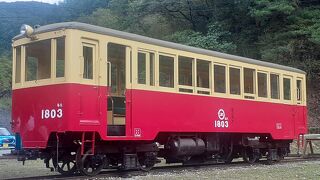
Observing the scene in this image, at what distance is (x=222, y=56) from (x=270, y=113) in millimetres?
3253

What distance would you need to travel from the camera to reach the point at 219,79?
1591cm

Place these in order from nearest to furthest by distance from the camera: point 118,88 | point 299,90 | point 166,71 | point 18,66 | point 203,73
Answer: point 118,88 → point 18,66 → point 166,71 → point 203,73 → point 299,90

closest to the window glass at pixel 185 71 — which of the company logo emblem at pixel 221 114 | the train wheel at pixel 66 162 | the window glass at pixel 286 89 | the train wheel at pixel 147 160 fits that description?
the company logo emblem at pixel 221 114

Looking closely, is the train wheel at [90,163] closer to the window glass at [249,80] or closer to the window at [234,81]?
the window at [234,81]

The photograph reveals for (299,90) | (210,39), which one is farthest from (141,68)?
(210,39)

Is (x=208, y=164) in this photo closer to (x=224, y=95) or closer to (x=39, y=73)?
(x=224, y=95)

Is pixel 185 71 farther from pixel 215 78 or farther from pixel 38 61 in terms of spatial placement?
pixel 38 61

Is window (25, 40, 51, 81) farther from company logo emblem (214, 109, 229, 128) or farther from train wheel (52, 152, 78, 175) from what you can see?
company logo emblem (214, 109, 229, 128)

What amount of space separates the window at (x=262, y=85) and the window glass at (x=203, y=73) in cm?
275

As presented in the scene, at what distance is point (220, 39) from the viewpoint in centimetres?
4006

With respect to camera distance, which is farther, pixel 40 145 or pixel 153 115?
pixel 153 115

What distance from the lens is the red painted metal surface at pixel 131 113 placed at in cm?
1187

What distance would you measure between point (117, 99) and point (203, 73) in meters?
3.51

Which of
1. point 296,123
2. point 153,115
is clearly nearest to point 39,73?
point 153,115
